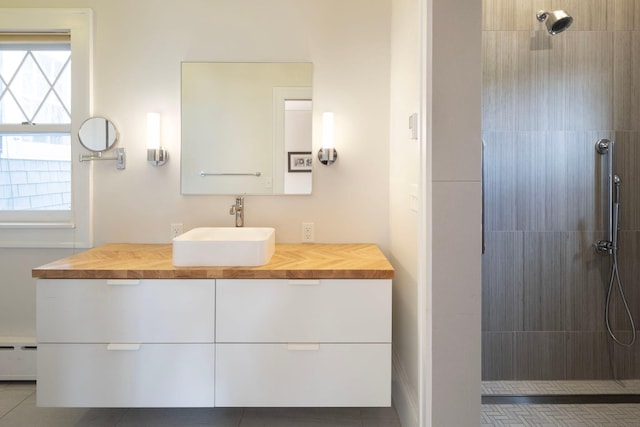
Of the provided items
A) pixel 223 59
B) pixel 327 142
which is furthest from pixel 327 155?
pixel 223 59

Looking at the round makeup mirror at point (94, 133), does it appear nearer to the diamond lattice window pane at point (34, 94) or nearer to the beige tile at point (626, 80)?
the diamond lattice window pane at point (34, 94)

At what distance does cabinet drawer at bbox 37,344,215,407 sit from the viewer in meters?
1.77

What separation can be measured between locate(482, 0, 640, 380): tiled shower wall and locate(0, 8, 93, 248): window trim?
2228 mm

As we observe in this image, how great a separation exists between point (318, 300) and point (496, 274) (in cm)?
113

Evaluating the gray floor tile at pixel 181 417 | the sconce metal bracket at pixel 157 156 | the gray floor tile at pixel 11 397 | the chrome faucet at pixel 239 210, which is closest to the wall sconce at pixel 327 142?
the chrome faucet at pixel 239 210

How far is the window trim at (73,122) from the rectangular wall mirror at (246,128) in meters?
0.55

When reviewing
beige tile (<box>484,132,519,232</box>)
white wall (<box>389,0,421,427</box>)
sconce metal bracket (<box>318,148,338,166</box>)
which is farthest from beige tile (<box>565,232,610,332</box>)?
sconce metal bracket (<box>318,148,338,166</box>)

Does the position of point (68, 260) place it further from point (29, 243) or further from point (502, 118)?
point (502, 118)

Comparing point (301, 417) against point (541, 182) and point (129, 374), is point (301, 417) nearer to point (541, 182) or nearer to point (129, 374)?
point (129, 374)

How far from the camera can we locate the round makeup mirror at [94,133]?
7.64ft

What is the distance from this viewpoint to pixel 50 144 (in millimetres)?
2443

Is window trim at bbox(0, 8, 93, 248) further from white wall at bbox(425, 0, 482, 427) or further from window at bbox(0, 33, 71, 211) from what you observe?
white wall at bbox(425, 0, 482, 427)

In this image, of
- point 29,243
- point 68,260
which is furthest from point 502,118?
point 29,243

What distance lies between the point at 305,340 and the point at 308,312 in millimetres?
121
